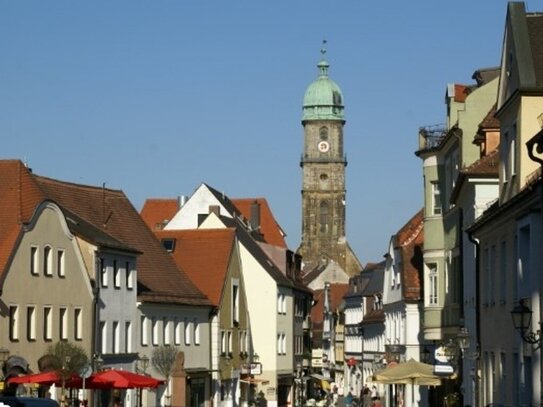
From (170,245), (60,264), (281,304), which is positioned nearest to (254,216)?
(281,304)

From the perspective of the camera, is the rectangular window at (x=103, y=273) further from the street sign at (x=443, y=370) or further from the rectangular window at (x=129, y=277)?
the street sign at (x=443, y=370)

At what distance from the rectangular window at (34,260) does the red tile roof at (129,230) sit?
13.8 feet

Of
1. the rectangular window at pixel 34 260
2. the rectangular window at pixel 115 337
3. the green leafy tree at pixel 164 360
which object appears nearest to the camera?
the rectangular window at pixel 34 260

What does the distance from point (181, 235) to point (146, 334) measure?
18546mm

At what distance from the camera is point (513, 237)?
99.8 ft

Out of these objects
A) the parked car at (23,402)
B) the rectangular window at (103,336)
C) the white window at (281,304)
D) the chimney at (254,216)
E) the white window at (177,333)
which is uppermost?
the chimney at (254,216)

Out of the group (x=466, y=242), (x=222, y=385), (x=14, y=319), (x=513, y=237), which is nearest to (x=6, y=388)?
(x=14, y=319)

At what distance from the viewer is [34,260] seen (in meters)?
52.2

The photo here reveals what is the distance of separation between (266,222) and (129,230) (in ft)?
206

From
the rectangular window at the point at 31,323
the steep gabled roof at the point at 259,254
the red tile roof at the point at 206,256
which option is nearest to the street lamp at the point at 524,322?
the rectangular window at the point at 31,323

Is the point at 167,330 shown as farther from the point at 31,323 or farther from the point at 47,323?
the point at 31,323

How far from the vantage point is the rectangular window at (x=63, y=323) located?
5416 centimetres

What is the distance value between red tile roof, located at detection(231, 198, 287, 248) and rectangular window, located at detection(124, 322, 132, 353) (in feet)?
209

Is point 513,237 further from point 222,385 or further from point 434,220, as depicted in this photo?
point 222,385
